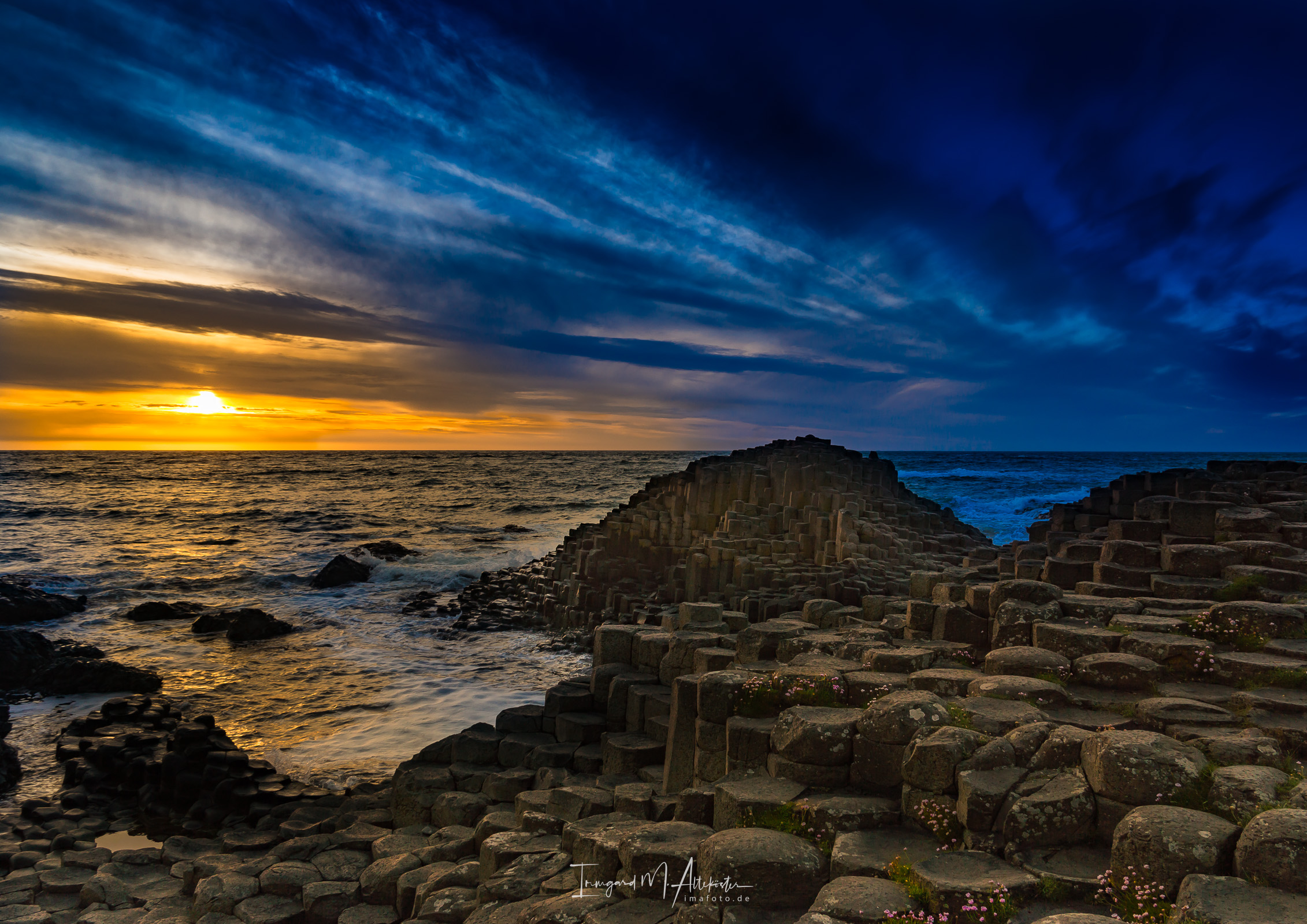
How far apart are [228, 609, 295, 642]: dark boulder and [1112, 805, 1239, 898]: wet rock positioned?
803 inches

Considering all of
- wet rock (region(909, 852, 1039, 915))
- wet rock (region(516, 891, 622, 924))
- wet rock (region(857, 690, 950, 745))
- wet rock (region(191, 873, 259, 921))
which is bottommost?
wet rock (region(191, 873, 259, 921))

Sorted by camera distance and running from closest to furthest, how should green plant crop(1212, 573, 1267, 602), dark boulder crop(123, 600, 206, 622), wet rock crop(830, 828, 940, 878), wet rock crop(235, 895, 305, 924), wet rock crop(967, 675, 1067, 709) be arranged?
wet rock crop(830, 828, 940, 878)
wet rock crop(967, 675, 1067, 709)
wet rock crop(235, 895, 305, 924)
green plant crop(1212, 573, 1267, 602)
dark boulder crop(123, 600, 206, 622)

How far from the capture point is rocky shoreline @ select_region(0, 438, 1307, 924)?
3934 millimetres

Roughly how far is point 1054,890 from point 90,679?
58.4 ft

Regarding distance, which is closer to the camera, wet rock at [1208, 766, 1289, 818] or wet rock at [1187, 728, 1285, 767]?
wet rock at [1208, 766, 1289, 818]

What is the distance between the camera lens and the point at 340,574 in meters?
27.2

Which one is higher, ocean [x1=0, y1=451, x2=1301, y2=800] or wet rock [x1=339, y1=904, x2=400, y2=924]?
wet rock [x1=339, y1=904, x2=400, y2=924]

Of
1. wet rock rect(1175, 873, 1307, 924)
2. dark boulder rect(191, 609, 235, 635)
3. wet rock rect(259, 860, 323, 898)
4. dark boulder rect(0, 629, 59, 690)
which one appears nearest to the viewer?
wet rock rect(1175, 873, 1307, 924)

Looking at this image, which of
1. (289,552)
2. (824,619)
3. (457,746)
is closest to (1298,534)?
(824,619)

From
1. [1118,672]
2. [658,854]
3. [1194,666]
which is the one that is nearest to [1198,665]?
[1194,666]

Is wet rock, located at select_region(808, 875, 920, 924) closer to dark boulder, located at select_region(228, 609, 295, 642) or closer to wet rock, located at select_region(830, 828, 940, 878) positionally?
wet rock, located at select_region(830, 828, 940, 878)

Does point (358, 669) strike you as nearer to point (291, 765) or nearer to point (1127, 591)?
point (291, 765)

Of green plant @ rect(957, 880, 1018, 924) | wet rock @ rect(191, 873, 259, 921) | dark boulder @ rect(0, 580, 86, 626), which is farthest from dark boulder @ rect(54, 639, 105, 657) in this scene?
green plant @ rect(957, 880, 1018, 924)

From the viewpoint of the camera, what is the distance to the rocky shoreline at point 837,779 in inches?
155
